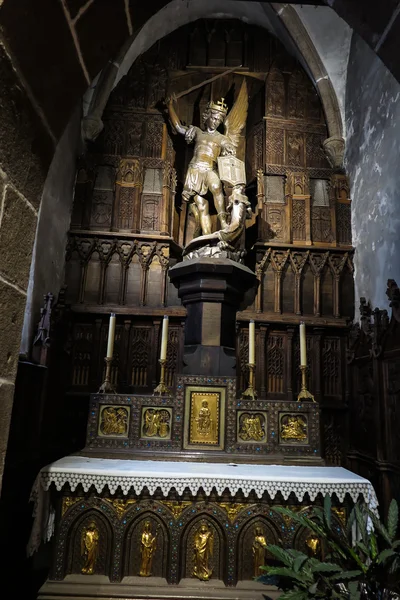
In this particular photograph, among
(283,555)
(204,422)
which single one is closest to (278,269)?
(204,422)

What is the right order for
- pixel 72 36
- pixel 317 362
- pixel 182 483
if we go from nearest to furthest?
pixel 72 36 → pixel 182 483 → pixel 317 362

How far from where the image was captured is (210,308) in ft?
16.0

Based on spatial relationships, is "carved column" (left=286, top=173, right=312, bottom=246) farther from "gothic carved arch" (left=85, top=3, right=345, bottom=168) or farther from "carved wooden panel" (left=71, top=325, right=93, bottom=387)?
"carved wooden panel" (left=71, top=325, right=93, bottom=387)

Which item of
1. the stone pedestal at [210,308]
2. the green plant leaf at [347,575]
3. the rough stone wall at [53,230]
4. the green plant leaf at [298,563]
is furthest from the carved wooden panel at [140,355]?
the green plant leaf at [347,575]

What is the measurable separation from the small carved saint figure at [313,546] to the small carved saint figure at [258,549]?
1.14 ft

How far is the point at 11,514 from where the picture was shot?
4.09m

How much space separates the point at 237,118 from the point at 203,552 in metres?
5.67

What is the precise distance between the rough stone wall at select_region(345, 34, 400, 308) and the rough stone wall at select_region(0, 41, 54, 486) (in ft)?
12.9

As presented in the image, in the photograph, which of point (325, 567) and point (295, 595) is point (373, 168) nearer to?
point (325, 567)

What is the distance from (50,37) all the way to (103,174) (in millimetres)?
4686

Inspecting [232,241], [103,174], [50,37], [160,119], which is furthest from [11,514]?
[160,119]

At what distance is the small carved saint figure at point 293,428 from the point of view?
3.97 metres

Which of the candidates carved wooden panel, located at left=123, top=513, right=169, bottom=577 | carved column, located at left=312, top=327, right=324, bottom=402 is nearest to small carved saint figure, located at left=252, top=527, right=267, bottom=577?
carved wooden panel, located at left=123, top=513, right=169, bottom=577

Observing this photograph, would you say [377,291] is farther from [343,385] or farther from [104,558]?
[104,558]
